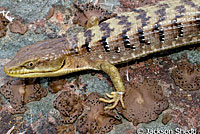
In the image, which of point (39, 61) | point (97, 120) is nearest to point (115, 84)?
point (97, 120)

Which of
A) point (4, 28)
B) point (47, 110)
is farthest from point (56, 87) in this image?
point (4, 28)

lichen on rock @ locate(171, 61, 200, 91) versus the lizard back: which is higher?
the lizard back

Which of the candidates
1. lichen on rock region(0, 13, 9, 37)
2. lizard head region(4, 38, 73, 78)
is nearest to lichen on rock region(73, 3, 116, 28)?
lizard head region(4, 38, 73, 78)

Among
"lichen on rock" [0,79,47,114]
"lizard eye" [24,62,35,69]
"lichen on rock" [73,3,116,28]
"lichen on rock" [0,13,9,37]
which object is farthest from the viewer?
"lichen on rock" [0,13,9,37]

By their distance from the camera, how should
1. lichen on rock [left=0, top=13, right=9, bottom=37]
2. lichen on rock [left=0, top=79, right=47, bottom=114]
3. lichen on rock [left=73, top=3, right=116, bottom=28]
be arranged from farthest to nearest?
lichen on rock [left=0, top=13, right=9, bottom=37], lichen on rock [left=73, top=3, right=116, bottom=28], lichen on rock [left=0, top=79, right=47, bottom=114]

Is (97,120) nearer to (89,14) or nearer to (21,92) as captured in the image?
(21,92)

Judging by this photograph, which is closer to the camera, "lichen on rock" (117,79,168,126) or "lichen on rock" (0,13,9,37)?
"lichen on rock" (117,79,168,126)

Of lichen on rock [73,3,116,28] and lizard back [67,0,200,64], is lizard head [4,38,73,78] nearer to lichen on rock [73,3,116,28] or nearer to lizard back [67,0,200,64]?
lizard back [67,0,200,64]
